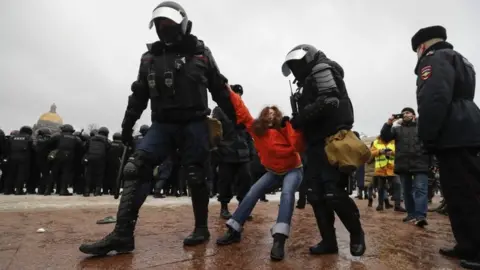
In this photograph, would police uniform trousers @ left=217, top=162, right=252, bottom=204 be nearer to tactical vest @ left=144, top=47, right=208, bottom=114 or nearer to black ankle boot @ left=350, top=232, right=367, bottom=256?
tactical vest @ left=144, top=47, right=208, bottom=114

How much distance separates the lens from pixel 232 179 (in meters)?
5.39

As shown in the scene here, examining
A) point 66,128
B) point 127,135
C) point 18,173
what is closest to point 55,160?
point 66,128

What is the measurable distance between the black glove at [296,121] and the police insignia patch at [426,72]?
1143 mm

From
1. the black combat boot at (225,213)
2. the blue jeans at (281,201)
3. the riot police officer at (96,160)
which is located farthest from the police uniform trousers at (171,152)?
the riot police officer at (96,160)

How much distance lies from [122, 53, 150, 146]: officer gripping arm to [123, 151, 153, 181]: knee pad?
43cm

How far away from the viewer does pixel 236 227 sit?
3244mm

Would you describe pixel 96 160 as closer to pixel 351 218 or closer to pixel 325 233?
pixel 325 233

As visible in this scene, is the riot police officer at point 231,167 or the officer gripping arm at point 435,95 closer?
the officer gripping arm at point 435,95

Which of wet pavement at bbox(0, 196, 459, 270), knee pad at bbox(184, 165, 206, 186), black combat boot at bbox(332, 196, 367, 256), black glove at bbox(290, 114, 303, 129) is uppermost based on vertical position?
black glove at bbox(290, 114, 303, 129)

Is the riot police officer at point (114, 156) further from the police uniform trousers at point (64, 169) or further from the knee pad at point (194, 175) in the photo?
the knee pad at point (194, 175)

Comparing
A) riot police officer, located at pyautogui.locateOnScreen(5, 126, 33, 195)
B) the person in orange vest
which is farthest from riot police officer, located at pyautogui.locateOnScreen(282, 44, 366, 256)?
riot police officer, located at pyautogui.locateOnScreen(5, 126, 33, 195)

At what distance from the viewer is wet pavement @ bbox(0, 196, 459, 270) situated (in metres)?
2.48

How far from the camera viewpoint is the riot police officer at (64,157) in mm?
10023

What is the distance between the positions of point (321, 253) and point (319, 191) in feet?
1.72
